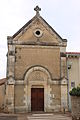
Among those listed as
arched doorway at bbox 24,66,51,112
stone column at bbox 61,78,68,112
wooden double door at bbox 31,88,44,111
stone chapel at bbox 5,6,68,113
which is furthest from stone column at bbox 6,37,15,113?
stone column at bbox 61,78,68,112

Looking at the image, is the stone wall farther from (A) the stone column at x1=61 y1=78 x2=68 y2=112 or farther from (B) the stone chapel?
(A) the stone column at x1=61 y1=78 x2=68 y2=112

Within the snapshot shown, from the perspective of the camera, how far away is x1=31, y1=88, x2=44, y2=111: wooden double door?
22.8m

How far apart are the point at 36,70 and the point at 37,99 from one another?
9.30ft

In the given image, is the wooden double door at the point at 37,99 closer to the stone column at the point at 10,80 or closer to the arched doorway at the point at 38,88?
the arched doorway at the point at 38,88

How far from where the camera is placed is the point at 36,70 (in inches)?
912

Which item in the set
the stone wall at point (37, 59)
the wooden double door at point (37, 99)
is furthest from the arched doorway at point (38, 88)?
the stone wall at point (37, 59)

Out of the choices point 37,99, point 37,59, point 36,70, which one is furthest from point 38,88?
point 37,59

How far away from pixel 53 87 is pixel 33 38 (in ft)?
A: 17.3

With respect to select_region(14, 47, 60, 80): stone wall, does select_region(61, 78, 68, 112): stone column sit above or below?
below

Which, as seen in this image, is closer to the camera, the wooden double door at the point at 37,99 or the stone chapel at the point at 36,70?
the stone chapel at the point at 36,70

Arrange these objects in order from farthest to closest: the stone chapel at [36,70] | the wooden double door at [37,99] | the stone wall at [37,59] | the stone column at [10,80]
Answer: the stone wall at [37,59] → the wooden double door at [37,99] → the stone chapel at [36,70] → the stone column at [10,80]

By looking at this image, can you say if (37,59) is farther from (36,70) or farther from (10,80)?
(10,80)

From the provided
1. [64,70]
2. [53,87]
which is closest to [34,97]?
[53,87]

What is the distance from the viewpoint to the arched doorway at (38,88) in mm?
22781
